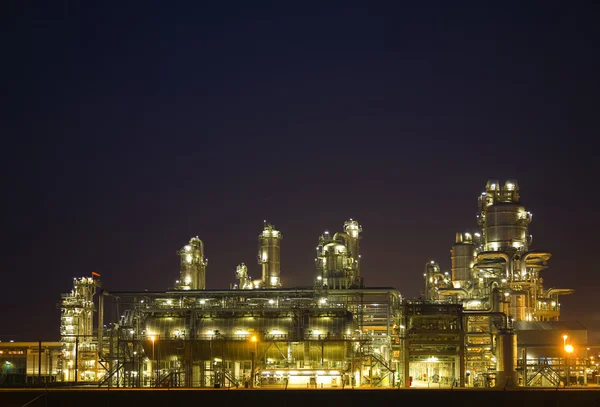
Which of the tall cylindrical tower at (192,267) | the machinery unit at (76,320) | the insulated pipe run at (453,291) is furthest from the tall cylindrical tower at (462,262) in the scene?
the machinery unit at (76,320)

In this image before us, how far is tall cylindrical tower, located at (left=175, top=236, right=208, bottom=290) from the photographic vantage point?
10494cm

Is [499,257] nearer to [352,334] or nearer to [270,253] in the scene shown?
[352,334]

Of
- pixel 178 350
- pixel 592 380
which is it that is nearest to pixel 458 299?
pixel 592 380

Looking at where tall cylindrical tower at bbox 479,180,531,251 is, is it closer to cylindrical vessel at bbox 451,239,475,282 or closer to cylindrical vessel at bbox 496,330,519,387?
cylindrical vessel at bbox 451,239,475,282

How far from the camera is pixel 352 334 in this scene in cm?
8256

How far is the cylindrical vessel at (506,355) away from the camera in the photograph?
7838 centimetres

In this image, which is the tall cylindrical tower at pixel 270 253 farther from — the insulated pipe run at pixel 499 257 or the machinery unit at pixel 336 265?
the insulated pipe run at pixel 499 257

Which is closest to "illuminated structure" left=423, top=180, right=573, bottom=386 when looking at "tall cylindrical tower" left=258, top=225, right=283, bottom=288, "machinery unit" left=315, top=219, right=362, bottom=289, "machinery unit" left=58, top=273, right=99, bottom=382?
"machinery unit" left=315, top=219, right=362, bottom=289
